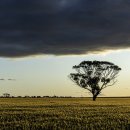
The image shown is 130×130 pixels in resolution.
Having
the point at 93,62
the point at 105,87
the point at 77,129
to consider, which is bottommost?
the point at 77,129

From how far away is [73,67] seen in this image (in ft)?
332

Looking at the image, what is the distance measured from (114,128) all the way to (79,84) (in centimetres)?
7964

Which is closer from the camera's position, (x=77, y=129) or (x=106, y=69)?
(x=77, y=129)

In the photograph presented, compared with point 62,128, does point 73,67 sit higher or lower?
higher

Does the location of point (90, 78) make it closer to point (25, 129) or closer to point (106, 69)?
point (106, 69)

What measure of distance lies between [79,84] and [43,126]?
79.1 m

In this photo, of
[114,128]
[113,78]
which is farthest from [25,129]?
[113,78]

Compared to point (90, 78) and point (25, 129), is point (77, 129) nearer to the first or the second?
point (25, 129)

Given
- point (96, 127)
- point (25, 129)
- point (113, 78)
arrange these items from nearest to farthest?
point (25, 129)
point (96, 127)
point (113, 78)

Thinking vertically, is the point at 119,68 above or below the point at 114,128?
above

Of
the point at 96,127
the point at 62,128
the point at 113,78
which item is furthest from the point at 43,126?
the point at 113,78

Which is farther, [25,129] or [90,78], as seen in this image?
[90,78]

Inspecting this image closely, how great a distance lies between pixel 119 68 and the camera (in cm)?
9975

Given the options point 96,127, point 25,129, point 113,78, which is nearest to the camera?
point 25,129
